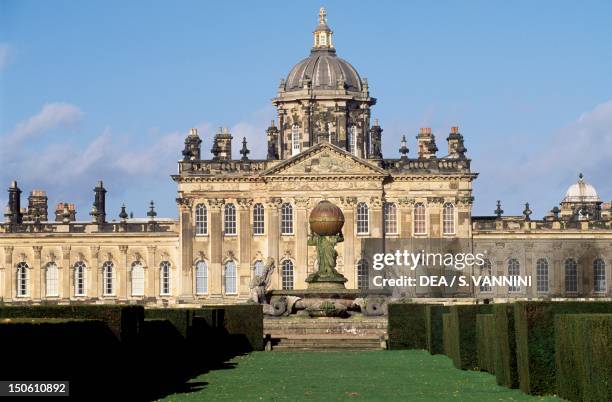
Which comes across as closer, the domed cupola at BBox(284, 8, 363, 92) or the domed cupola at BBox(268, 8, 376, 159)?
the domed cupola at BBox(268, 8, 376, 159)

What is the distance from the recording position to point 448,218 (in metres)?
79.4

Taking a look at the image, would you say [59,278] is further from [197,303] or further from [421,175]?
[421,175]

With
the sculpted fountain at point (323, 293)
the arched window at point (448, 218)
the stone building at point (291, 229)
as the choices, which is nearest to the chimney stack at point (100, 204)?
the stone building at point (291, 229)

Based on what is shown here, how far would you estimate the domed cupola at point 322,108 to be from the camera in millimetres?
83375

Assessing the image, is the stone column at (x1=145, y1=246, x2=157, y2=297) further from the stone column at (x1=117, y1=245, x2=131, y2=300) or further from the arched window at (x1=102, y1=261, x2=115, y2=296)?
the arched window at (x1=102, y1=261, x2=115, y2=296)

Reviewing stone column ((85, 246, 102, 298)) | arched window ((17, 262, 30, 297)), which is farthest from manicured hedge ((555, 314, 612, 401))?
arched window ((17, 262, 30, 297))

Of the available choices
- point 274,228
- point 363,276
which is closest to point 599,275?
point 363,276

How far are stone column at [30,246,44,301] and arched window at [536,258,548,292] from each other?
24.1m

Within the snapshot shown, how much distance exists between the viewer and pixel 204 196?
79688mm

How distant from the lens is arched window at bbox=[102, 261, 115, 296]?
81.4 metres

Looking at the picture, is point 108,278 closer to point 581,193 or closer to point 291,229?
point 291,229

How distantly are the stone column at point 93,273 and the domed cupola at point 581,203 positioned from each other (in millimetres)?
23676

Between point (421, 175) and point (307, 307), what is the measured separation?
29736 millimetres

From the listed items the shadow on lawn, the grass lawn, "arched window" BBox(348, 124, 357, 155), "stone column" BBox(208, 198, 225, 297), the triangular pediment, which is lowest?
the grass lawn
